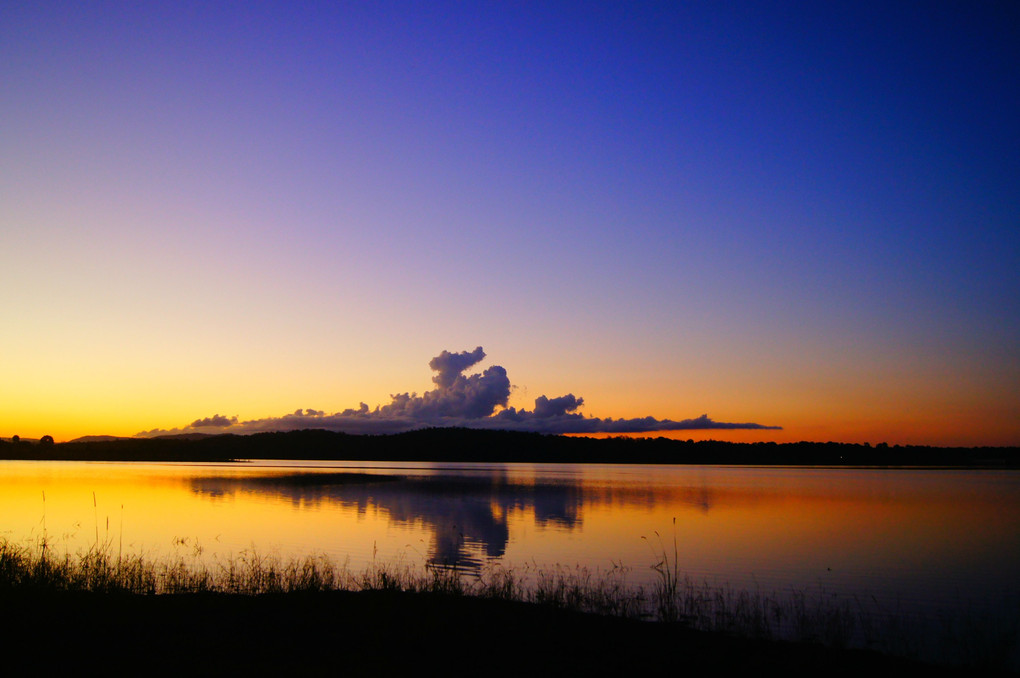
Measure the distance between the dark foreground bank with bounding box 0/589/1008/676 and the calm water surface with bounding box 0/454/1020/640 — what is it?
7.88m

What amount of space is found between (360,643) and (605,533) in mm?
21104

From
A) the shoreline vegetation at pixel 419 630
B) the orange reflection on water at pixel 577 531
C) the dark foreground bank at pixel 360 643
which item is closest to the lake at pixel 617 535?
the orange reflection on water at pixel 577 531

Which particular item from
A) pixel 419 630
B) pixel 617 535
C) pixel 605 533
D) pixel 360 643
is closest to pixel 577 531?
pixel 605 533

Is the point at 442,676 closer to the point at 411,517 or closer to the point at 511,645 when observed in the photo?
the point at 511,645

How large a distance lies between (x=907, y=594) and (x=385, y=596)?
13591 mm

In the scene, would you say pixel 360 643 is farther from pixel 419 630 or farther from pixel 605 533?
pixel 605 533

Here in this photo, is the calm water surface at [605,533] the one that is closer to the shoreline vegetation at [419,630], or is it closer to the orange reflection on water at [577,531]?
the orange reflection on water at [577,531]

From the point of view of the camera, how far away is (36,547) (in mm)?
21766

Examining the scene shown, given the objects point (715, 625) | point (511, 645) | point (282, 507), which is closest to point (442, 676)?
point (511, 645)

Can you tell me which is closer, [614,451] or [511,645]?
[511,645]

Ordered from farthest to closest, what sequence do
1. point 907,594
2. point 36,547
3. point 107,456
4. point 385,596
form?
point 107,456 < point 36,547 < point 907,594 < point 385,596

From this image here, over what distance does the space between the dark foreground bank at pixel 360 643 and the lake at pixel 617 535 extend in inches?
259

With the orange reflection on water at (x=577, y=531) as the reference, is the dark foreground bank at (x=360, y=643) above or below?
above

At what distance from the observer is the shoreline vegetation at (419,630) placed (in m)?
9.12
